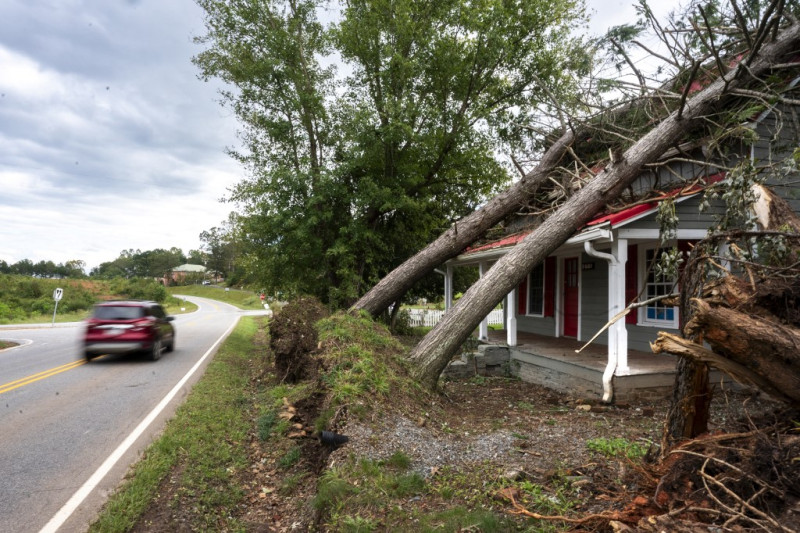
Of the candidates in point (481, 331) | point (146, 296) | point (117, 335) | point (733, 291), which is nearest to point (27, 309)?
point (146, 296)

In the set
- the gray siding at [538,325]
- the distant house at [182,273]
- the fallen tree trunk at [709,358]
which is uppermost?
the distant house at [182,273]

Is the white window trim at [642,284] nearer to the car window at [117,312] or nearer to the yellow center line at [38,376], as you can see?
the car window at [117,312]

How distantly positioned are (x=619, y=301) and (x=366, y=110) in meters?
9.42

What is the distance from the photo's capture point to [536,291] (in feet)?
46.2

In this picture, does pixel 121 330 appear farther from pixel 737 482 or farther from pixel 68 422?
pixel 737 482

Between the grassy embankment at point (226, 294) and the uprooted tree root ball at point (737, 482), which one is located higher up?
the uprooted tree root ball at point (737, 482)

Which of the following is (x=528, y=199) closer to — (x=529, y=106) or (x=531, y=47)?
(x=529, y=106)

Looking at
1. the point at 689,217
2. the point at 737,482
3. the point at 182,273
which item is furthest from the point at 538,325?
the point at 182,273

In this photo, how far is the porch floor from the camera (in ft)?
26.8

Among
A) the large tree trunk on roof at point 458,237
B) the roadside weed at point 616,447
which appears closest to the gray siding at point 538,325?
the large tree trunk on roof at point 458,237

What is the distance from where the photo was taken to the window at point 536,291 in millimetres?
13664

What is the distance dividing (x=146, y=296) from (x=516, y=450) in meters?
52.4

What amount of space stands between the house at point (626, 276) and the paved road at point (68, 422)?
5.60 m

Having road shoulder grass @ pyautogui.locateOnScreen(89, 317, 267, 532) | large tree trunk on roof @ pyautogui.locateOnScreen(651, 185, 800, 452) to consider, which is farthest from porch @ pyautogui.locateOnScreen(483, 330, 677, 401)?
road shoulder grass @ pyautogui.locateOnScreen(89, 317, 267, 532)
